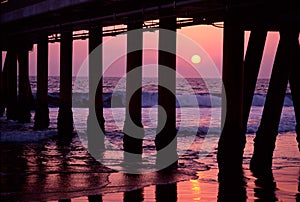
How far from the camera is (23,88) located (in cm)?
2748

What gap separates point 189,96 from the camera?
198ft

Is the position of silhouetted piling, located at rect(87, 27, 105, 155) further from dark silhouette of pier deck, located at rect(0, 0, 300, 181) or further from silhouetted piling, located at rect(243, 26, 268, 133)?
silhouetted piling, located at rect(243, 26, 268, 133)

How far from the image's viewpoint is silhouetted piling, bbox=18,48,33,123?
27.5m

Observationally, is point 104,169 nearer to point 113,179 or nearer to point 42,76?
point 113,179

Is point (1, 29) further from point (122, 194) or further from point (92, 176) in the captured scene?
point (122, 194)

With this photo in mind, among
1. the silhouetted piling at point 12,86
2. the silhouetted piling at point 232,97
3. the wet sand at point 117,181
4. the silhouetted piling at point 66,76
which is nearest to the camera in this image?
the wet sand at point 117,181

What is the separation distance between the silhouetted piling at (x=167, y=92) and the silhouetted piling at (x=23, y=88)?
1315 centimetres

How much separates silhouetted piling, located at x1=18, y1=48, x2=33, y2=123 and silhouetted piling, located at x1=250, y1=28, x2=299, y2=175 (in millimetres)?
15199

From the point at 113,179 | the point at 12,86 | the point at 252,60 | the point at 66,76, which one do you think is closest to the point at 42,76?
the point at 66,76

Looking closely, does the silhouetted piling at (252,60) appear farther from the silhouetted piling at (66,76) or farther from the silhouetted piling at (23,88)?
the silhouetted piling at (23,88)

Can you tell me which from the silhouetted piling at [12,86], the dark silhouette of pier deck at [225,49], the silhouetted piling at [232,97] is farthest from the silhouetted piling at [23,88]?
the silhouetted piling at [232,97]

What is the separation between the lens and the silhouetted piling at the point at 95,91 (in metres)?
19.4

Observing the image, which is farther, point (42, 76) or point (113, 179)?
point (42, 76)

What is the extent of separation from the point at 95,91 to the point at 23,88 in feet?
26.8
